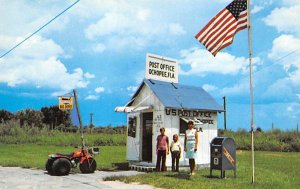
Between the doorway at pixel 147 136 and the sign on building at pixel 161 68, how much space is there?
1.82 metres

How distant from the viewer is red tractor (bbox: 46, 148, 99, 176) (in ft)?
50.2

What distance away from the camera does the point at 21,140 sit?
42000 mm

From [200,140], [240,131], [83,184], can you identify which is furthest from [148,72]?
[240,131]

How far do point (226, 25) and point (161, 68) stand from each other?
6.18 m

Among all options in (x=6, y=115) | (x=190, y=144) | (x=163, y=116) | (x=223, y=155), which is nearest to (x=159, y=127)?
(x=163, y=116)

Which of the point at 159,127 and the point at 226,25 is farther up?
the point at 226,25

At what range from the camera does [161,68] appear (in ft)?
65.6

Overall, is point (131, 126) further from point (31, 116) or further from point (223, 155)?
point (31, 116)

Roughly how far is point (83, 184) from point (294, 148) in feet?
107

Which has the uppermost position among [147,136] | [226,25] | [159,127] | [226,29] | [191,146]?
[226,25]

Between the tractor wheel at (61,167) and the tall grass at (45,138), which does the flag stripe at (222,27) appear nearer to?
the tractor wheel at (61,167)

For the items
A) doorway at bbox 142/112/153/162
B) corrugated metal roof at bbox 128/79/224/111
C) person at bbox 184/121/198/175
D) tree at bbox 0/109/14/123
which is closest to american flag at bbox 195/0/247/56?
person at bbox 184/121/198/175

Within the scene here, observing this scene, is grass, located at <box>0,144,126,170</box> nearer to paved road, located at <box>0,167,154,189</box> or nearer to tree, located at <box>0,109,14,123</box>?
paved road, located at <box>0,167,154,189</box>

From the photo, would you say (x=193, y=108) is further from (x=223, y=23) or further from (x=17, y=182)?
(x=17, y=182)
